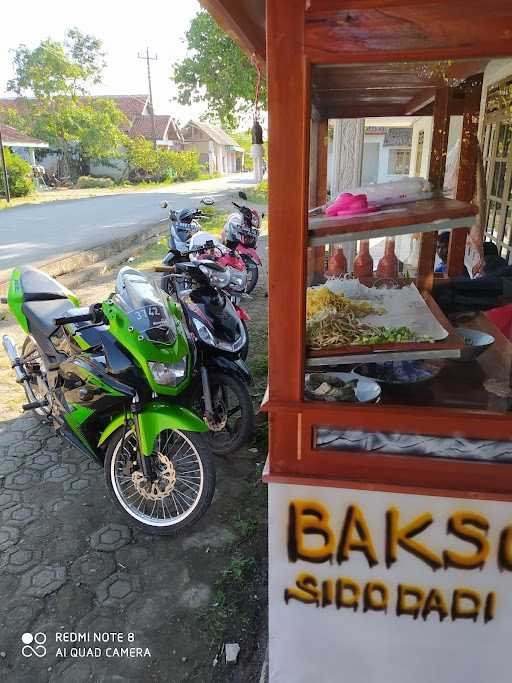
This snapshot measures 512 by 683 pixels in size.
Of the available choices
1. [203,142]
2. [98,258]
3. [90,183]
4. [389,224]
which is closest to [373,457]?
[389,224]

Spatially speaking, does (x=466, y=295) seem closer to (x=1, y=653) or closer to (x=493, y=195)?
(x=493, y=195)

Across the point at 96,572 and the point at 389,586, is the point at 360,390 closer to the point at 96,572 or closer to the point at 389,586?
the point at 389,586

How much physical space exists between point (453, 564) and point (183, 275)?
239 cm

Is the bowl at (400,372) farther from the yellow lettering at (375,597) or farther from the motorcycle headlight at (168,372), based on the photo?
the motorcycle headlight at (168,372)

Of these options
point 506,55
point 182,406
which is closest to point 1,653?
point 182,406

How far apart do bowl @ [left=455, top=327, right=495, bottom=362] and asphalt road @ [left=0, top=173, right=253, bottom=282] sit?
6.68 meters

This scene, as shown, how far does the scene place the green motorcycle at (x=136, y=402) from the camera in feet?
8.11

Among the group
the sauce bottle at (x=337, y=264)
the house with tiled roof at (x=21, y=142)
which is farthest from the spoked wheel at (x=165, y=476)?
the house with tiled roof at (x=21, y=142)

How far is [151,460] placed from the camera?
8.59 ft

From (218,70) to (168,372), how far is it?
10.7 m

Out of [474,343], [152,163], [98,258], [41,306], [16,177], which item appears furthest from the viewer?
[152,163]

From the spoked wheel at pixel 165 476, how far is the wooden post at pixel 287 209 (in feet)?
3.24

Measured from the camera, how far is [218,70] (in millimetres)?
11281

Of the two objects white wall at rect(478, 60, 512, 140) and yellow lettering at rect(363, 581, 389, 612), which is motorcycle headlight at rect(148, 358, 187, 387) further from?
white wall at rect(478, 60, 512, 140)
